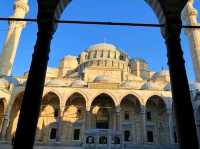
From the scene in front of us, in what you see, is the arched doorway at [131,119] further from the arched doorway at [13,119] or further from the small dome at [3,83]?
the small dome at [3,83]

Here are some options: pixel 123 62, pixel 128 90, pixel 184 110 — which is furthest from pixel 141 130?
pixel 184 110

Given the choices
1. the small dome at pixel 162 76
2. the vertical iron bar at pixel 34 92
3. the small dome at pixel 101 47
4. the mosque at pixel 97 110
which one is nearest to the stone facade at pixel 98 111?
the mosque at pixel 97 110

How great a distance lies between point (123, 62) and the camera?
32.4 meters

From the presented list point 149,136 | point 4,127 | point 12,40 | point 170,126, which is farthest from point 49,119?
point 170,126

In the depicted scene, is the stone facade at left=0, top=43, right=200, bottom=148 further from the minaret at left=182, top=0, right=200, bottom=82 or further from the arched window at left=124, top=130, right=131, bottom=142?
the minaret at left=182, top=0, right=200, bottom=82

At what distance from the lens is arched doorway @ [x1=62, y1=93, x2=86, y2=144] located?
2147 centimetres

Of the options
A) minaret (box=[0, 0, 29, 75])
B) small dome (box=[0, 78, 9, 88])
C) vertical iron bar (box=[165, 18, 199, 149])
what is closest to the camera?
vertical iron bar (box=[165, 18, 199, 149])

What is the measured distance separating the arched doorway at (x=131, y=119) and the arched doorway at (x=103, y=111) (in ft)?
3.56

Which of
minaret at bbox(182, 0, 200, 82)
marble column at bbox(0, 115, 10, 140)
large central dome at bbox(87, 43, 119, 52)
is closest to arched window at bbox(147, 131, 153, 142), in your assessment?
minaret at bbox(182, 0, 200, 82)

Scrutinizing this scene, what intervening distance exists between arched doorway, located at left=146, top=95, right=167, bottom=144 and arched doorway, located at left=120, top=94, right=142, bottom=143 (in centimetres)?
97

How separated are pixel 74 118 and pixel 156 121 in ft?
24.3

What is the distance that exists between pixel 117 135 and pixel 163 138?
4860 millimetres

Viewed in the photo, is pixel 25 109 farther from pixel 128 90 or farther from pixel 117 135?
pixel 128 90

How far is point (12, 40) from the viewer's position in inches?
940
